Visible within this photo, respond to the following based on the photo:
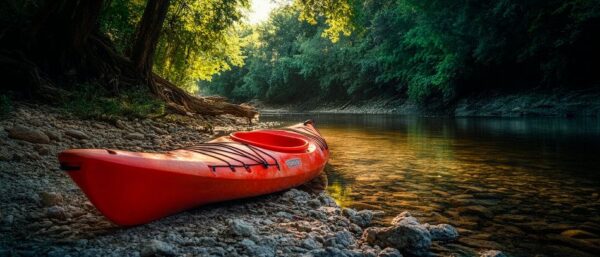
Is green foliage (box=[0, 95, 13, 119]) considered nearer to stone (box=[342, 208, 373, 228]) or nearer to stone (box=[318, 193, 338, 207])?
stone (box=[318, 193, 338, 207])

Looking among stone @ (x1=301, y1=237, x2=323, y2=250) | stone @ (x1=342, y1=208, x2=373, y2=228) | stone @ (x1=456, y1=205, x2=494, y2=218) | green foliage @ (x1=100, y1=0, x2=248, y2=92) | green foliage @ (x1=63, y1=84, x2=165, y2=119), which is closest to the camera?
stone @ (x1=301, y1=237, x2=323, y2=250)

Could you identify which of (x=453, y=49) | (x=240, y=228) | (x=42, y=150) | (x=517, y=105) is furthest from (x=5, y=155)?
(x=453, y=49)

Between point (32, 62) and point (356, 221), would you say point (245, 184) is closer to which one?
point (356, 221)

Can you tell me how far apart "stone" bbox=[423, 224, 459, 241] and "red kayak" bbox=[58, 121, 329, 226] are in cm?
144

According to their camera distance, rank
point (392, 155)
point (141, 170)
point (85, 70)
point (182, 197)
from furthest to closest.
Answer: point (85, 70) < point (392, 155) < point (182, 197) < point (141, 170)

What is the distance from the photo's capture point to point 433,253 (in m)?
2.58

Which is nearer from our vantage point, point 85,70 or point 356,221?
point 356,221

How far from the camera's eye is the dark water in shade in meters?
2.88

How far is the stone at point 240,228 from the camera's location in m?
2.61

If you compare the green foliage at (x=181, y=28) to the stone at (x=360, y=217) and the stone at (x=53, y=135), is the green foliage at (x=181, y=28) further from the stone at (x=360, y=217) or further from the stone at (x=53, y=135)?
the stone at (x=360, y=217)

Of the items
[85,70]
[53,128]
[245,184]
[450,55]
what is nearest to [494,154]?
[245,184]

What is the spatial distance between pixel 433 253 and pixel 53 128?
4.77 m

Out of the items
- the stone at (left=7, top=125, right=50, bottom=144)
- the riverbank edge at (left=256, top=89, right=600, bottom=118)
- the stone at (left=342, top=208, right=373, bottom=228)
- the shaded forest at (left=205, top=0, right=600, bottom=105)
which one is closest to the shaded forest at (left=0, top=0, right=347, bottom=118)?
the stone at (left=7, top=125, right=50, bottom=144)

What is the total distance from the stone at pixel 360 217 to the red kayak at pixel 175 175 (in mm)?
792
